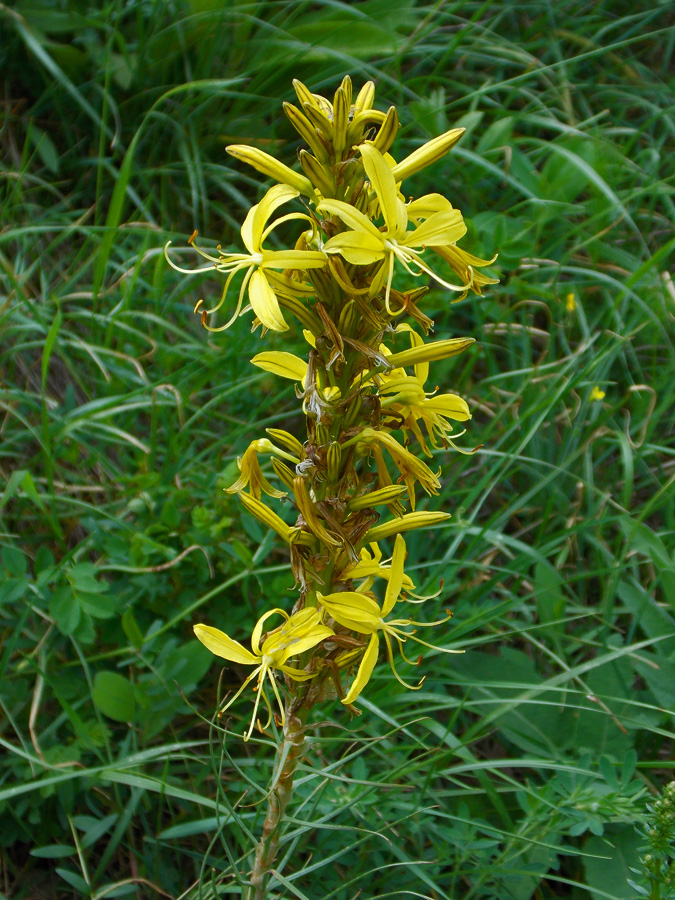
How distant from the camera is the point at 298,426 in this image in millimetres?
3398

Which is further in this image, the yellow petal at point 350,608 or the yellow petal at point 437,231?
the yellow petal at point 350,608

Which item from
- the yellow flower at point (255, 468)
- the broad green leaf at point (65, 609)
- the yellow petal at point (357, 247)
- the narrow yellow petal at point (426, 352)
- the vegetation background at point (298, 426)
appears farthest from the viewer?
the broad green leaf at point (65, 609)

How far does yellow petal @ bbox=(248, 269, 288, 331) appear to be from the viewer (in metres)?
1.37

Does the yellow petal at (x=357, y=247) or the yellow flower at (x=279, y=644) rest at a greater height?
the yellow petal at (x=357, y=247)

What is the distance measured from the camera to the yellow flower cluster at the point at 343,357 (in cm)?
141

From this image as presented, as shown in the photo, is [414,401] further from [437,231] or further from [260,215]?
[260,215]

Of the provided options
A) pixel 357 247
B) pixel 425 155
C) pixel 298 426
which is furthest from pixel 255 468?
pixel 298 426

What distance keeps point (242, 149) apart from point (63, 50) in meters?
2.81

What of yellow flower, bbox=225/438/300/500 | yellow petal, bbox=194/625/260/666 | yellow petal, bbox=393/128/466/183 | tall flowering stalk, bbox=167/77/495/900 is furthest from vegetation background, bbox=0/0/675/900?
yellow petal, bbox=393/128/466/183

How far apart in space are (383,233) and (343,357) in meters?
0.23

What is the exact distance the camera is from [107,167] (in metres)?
3.73

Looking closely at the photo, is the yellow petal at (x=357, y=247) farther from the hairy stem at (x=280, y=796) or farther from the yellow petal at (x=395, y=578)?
the hairy stem at (x=280, y=796)

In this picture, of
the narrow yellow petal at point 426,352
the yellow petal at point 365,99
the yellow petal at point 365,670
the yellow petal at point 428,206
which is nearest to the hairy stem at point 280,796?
the yellow petal at point 365,670

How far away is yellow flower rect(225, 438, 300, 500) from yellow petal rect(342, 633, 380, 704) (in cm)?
37
